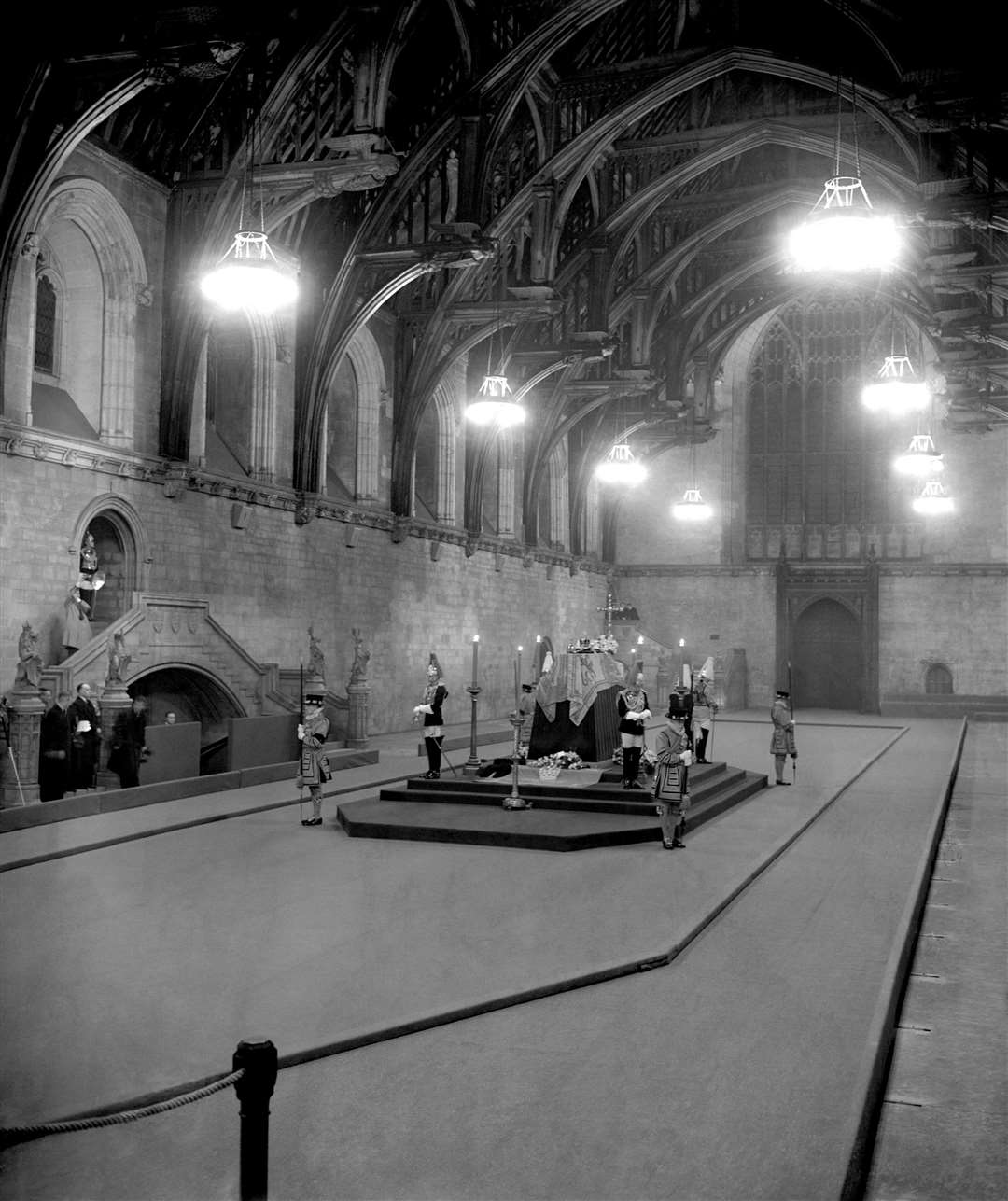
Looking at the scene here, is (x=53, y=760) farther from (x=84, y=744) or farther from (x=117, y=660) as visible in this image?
(x=117, y=660)

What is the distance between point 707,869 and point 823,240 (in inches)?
234

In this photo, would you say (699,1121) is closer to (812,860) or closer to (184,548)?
(812,860)

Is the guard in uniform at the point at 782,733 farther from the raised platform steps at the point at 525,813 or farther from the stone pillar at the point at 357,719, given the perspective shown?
the stone pillar at the point at 357,719

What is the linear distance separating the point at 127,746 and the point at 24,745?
145cm

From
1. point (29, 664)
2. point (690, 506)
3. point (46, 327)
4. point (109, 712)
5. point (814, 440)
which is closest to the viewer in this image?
point (29, 664)

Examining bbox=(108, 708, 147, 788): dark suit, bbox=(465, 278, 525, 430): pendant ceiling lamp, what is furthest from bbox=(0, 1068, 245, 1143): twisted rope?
bbox=(465, 278, 525, 430): pendant ceiling lamp

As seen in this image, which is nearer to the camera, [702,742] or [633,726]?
[633,726]

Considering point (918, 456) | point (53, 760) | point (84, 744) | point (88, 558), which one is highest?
point (918, 456)

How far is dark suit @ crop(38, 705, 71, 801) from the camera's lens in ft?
41.0

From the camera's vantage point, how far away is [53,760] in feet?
41.1

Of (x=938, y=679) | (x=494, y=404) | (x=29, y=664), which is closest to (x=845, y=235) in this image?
(x=494, y=404)

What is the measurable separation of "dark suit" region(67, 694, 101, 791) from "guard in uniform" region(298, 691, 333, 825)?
2.98 meters

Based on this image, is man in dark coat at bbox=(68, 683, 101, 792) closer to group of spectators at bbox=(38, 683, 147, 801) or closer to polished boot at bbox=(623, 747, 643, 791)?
group of spectators at bbox=(38, 683, 147, 801)

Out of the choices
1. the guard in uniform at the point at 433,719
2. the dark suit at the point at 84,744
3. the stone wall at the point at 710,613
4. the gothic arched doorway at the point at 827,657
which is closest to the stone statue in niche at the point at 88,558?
the dark suit at the point at 84,744
